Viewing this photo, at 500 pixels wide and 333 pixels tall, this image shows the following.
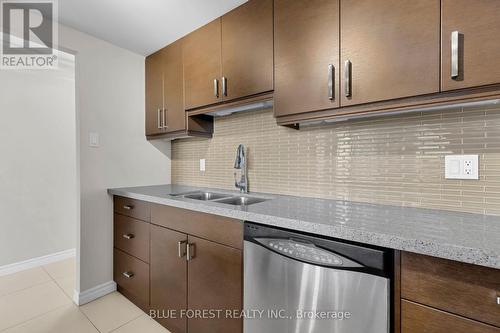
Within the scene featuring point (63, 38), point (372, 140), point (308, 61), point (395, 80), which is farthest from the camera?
point (63, 38)

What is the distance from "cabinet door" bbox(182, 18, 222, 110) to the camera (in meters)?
1.73

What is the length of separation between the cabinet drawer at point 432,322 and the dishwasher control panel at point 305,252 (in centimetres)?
20

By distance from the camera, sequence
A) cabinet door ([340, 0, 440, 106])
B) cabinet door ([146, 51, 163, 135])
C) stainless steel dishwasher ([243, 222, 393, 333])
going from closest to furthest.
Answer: stainless steel dishwasher ([243, 222, 393, 333])
cabinet door ([340, 0, 440, 106])
cabinet door ([146, 51, 163, 135])

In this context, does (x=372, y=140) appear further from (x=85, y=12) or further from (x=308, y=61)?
(x=85, y=12)

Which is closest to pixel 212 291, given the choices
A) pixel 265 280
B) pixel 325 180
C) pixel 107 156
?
pixel 265 280

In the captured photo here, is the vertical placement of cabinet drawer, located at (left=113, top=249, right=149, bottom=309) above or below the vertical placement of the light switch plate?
below

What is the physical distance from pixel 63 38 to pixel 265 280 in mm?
→ 2258

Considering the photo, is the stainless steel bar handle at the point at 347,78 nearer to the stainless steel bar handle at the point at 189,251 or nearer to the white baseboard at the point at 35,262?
the stainless steel bar handle at the point at 189,251

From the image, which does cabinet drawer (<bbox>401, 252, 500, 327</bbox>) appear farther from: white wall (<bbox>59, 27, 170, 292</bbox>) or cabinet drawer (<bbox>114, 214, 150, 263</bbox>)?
white wall (<bbox>59, 27, 170, 292</bbox>)

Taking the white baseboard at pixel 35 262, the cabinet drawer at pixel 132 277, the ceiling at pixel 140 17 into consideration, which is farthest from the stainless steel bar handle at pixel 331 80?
the white baseboard at pixel 35 262

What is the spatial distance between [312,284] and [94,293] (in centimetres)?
195

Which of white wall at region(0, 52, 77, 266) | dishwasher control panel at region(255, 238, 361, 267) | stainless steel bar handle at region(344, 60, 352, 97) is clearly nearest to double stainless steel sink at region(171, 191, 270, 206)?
dishwasher control panel at region(255, 238, 361, 267)

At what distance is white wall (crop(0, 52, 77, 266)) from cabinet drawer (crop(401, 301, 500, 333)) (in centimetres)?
291

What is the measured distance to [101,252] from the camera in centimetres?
207
